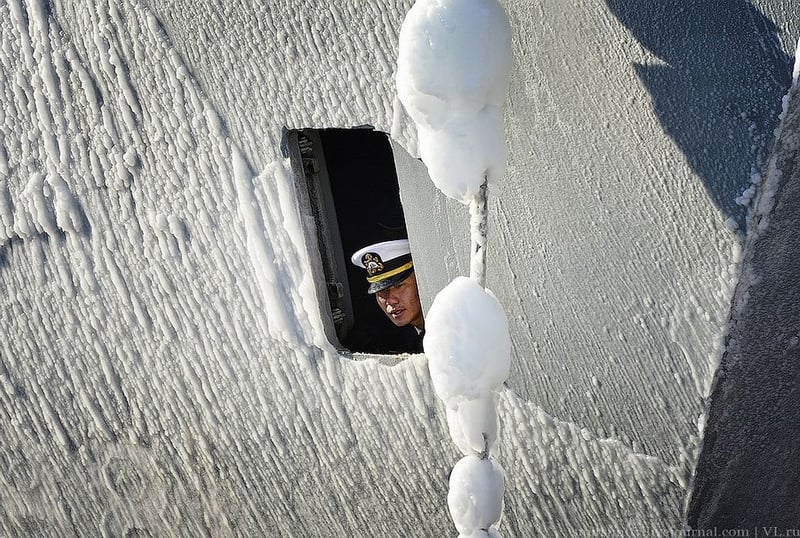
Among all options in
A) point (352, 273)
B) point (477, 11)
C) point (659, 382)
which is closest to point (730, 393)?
point (659, 382)

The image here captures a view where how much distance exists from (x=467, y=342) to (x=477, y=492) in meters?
0.14

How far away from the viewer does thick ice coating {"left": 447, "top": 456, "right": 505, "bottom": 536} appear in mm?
665

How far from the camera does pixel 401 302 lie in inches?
46.1

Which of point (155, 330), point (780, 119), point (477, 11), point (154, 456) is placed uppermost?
point (477, 11)

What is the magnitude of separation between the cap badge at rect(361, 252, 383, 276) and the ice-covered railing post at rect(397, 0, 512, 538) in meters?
0.52

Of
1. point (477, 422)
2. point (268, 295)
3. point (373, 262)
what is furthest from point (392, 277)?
point (477, 422)

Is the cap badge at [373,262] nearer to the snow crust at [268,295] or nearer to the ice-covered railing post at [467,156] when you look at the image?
the snow crust at [268,295]

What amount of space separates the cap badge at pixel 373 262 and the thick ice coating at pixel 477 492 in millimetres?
522

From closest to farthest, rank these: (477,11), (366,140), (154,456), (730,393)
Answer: (477,11)
(730,393)
(154,456)
(366,140)

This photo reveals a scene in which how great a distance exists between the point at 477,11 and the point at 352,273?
2.54ft

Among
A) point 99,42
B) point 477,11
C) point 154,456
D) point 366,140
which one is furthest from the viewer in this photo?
point 366,140

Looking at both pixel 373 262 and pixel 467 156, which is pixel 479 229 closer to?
pixel 467 156

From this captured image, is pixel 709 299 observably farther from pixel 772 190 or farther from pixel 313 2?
pixel 313 2

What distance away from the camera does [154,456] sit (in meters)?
0.93
